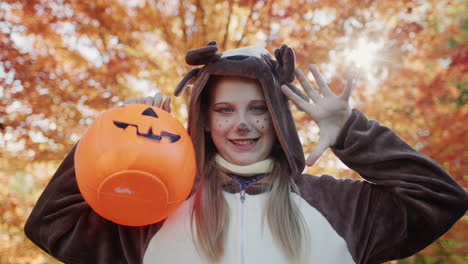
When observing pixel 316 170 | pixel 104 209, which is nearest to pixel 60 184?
pixel 104 209

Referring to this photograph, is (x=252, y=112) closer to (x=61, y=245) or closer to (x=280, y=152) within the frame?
(x=280, y=152)

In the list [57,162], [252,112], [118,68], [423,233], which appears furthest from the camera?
[118,68]

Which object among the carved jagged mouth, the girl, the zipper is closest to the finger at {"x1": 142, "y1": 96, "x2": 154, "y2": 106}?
the girl

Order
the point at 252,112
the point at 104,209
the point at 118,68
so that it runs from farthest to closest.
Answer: the point at 118,68
the point at 252,112
the point at 104,209

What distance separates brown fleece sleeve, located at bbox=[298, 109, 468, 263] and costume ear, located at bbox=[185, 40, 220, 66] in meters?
0.85

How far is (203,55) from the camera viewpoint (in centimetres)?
223

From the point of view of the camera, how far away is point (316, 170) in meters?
3.64

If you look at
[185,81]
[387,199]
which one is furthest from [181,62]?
[387,199]

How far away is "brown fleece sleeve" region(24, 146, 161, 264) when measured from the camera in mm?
2100

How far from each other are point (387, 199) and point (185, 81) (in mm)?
1325

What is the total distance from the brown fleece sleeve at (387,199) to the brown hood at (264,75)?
270mm

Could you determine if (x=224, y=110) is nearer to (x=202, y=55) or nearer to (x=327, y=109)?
(x=202, y=55)

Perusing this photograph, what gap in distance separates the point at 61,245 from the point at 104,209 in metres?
0.58

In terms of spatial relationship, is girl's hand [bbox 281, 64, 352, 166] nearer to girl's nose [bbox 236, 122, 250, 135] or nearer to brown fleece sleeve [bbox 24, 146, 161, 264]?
girl's nose [bbox 236, 122, 250, 135]
